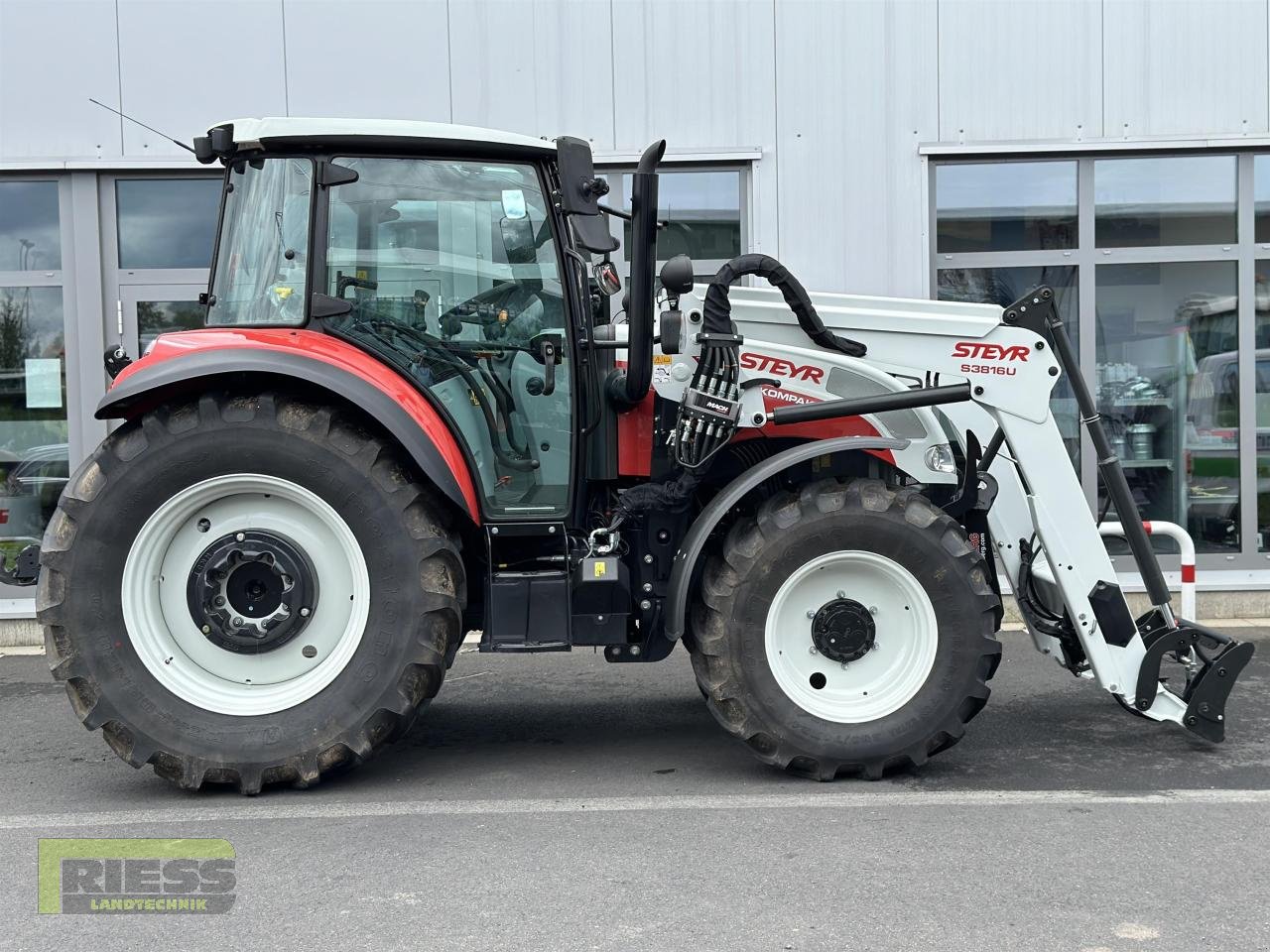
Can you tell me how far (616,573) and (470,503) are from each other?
64cm

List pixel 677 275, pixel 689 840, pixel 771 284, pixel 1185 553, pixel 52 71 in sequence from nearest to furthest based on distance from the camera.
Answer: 1. pixel 689 840
2. pixel 677 275
3. pixel 771 284
4. pixel 1185 553
5. pixel 52 71

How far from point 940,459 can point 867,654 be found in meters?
0.93

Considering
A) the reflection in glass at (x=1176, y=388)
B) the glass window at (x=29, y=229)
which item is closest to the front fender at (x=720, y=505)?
the reflection in glass at (x=1176, y=388)

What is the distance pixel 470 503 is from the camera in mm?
4699

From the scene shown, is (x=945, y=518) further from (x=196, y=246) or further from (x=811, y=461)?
(x=196, y=246)

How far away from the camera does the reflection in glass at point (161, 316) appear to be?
345 inches

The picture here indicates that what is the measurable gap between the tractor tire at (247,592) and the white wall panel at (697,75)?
4820 millimetres

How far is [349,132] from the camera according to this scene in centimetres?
465

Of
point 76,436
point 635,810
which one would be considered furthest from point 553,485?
point 76,436

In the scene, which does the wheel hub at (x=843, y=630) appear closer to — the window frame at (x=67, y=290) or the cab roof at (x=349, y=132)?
the cab roof at (x=349, y=132)

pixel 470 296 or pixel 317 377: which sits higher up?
pixel 470 296

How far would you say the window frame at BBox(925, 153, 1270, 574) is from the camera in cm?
874

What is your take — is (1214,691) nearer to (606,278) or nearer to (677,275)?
(677,275)

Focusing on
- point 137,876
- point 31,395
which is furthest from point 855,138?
point 137,876
